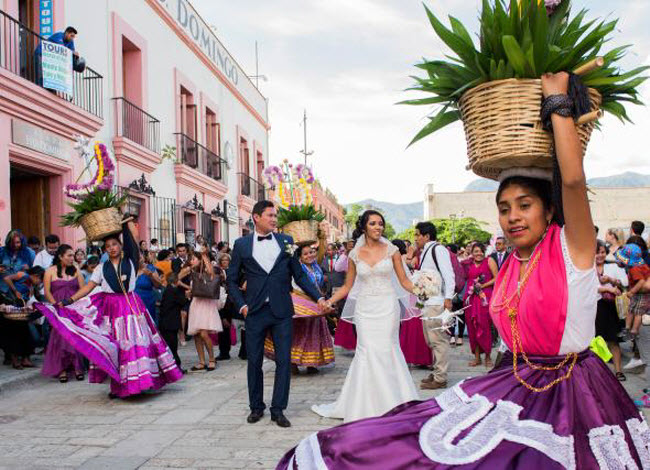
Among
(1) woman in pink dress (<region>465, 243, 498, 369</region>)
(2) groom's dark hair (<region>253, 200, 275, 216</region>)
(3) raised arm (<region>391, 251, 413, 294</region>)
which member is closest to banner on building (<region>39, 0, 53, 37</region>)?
(2) groom's dark hair (<region>253, 200, 275, 216</region>)

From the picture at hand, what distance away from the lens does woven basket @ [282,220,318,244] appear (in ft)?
25.5

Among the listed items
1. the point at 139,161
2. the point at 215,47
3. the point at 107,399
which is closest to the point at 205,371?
the point at 107,399

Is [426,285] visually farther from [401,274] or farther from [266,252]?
A: [266,252]

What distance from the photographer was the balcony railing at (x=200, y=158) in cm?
1792

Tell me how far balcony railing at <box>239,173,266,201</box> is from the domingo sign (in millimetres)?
3673

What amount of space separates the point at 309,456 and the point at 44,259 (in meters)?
9.17

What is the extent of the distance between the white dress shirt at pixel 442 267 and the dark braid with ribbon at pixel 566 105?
5.49m

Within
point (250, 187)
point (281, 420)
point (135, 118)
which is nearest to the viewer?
point (281, 420)

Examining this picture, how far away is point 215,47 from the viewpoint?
859 inches

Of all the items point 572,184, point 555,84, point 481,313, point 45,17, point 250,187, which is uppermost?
point 45,17

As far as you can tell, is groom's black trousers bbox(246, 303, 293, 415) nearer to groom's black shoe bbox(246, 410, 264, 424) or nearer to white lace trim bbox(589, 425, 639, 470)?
groom's black shoe bbox(246, 410, 264, 424)

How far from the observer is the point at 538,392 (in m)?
2.06

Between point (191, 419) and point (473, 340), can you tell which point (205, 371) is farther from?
point (473, 340)

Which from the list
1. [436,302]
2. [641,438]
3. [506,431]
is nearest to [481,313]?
[436,302]
